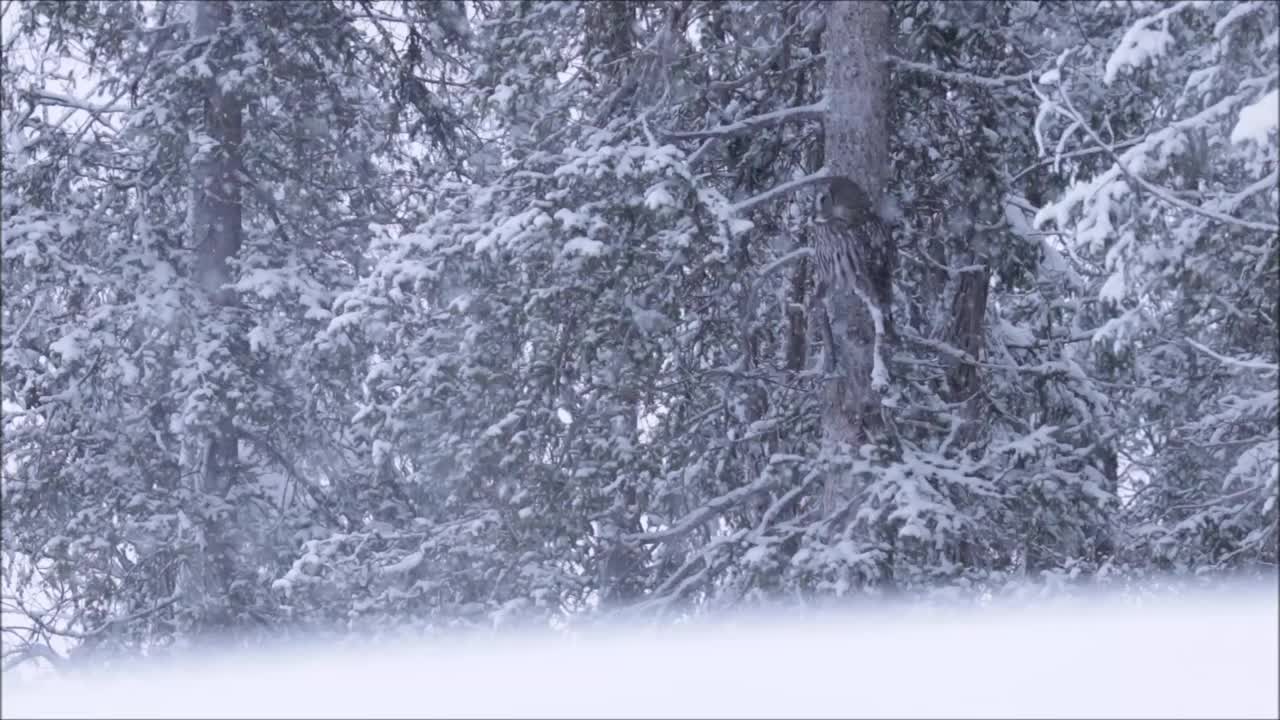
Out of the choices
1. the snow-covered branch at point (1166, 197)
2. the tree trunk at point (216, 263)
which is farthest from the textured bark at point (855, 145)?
the tree trunk at point (216, 263)

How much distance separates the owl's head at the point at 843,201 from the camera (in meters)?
8.40

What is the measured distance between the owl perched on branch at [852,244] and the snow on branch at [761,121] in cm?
50

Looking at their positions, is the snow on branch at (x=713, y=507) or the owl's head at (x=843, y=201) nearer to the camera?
the owl's head at (x=843, y=201)

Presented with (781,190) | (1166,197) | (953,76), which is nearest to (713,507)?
(781,190)

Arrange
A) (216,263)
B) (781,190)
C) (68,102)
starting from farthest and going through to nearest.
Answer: (216,263) < (68,102) < (781,190)

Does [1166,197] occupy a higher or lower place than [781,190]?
lower

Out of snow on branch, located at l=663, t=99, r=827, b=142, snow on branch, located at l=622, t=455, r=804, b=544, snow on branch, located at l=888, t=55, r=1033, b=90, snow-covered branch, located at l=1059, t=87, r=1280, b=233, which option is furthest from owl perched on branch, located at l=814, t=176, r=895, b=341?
snow-covered branch, located at l=1059, t=87, r=1280, b=233

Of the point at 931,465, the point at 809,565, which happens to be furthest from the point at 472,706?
the point at 931,465

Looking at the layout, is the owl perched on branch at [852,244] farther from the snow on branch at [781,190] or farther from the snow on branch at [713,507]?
the snow on branch at [713,507]

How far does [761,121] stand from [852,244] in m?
0.95

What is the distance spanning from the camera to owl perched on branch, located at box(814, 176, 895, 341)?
845 cm

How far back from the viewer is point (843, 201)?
8445 mm

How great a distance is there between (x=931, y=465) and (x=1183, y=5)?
2.96 metres

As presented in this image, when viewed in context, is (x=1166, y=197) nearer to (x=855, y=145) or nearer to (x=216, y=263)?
(x=855, y=145)
